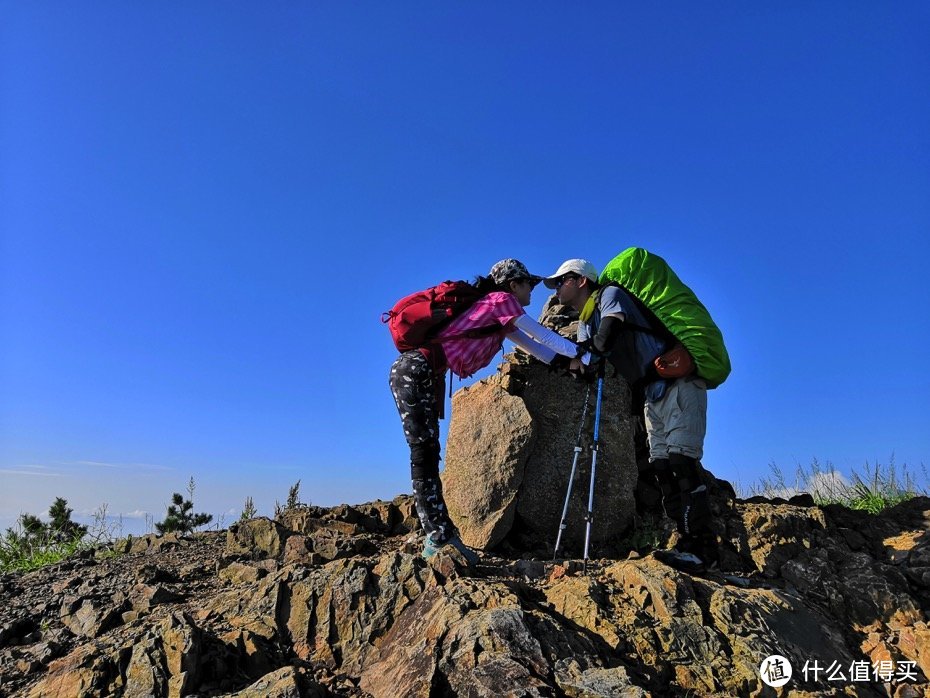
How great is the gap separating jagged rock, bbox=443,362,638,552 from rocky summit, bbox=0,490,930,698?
41 cm

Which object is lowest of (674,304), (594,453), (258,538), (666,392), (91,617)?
(91,617)

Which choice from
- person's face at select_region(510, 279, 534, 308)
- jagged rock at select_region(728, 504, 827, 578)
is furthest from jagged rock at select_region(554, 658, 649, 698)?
jagged rock at select_region(728, 504, 827, 578)

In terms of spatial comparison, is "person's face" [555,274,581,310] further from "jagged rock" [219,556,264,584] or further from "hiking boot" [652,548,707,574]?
"jagged rock" [219,556,264,584]

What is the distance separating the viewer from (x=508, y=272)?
637 centimetres

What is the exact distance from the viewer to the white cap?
6.84 m

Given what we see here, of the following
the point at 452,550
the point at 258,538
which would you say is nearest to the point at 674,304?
the point at 452,550

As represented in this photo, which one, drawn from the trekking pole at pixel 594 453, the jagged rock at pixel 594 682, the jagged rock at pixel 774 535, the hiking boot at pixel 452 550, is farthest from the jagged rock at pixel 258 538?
the jagged rock at pixel 774 535

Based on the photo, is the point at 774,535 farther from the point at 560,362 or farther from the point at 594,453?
the point at 560,362

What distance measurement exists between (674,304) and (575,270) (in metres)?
1.05

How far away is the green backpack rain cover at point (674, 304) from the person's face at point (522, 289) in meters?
0.90

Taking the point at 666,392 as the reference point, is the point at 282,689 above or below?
below

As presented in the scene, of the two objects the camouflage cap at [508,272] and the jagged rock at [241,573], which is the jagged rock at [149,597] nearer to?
the jagged rock at [241,573]

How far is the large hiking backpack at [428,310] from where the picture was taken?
6020 mm

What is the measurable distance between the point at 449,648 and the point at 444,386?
2780 millimetres
